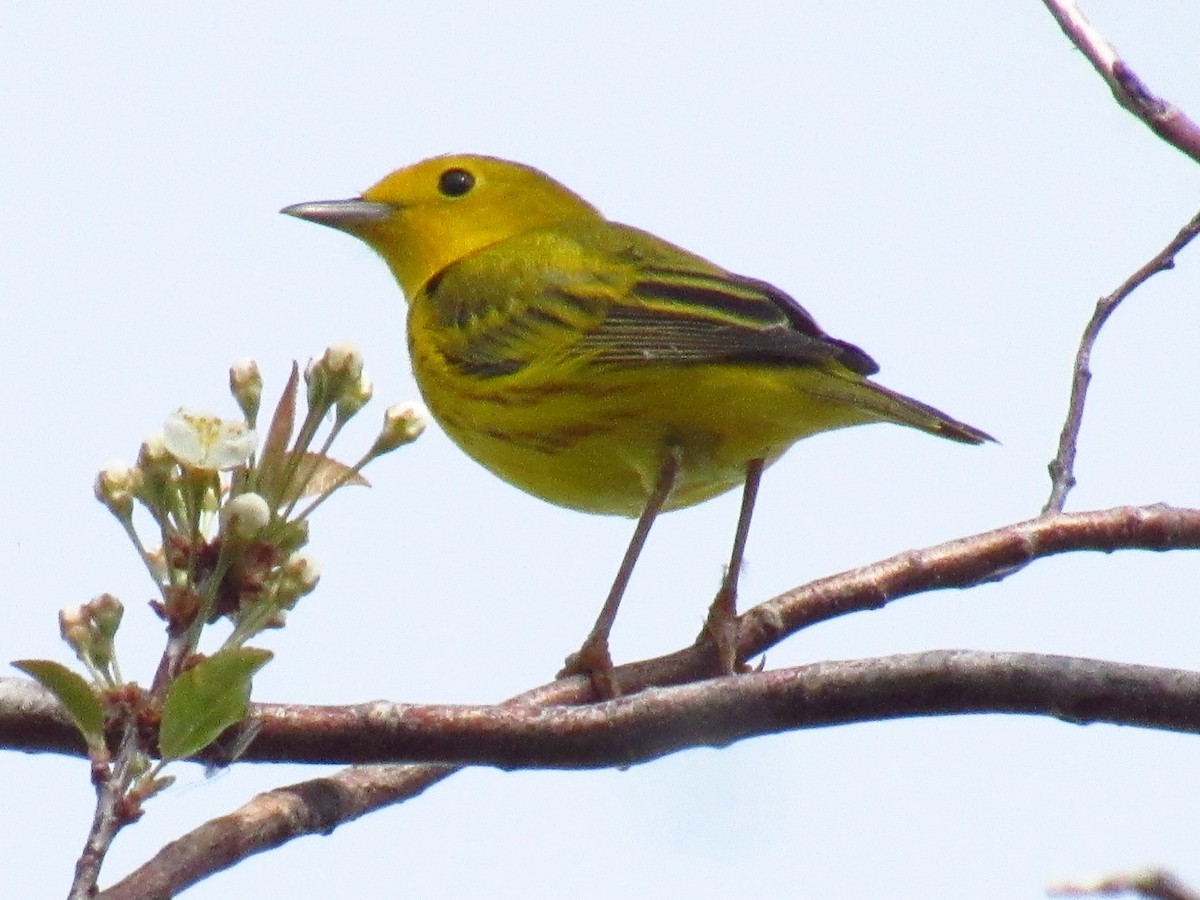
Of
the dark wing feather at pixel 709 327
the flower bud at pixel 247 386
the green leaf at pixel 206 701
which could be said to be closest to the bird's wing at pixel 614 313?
the dark wing feather at pixel 709 327

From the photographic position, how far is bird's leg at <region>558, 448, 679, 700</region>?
364 cm

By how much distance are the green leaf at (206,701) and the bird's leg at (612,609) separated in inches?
67.1

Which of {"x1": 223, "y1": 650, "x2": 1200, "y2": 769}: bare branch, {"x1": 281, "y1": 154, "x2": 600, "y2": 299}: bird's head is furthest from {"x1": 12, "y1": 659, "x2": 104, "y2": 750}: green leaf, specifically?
{"x1": 281, "y1": 154, "x2": 600, "y2": 299}: bird's head

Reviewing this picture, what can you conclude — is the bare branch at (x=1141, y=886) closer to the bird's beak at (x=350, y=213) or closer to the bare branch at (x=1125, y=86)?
the bare branch at (x=1125, y=86)

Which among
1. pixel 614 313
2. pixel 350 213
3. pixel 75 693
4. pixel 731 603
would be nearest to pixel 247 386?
pixel 75 693

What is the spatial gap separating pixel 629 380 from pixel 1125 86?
247 cm

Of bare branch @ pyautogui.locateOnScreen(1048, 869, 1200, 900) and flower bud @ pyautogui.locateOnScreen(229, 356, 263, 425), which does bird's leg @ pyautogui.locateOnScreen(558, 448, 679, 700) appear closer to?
flower bud @ pyautogui.locateOnScreen(229, 356, 263, 425)

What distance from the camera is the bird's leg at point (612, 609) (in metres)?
3.64

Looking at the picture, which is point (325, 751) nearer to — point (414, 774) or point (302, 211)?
point (414, 774)

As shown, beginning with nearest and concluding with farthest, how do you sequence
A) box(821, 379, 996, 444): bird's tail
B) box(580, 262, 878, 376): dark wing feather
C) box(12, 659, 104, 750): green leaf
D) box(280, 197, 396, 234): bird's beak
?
box(12, 659, 104, 750): green leaf → box(821, 379, 996, 444): bird's tail → box(580, 262, 878, 376): dark wing feather → box(280, 197, 396, 234): bird's beak

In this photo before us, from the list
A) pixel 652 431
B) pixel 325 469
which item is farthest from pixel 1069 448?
pixel 325 469

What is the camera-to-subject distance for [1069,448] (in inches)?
158

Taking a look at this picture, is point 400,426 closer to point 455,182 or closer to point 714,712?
point 714,712

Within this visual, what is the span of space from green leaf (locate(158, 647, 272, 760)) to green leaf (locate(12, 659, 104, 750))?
0.09 m
